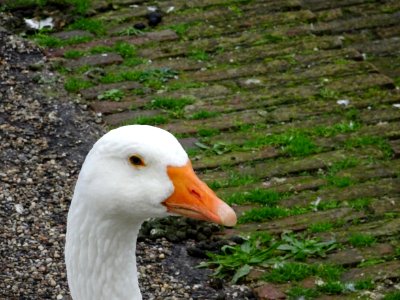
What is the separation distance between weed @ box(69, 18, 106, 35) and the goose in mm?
5448

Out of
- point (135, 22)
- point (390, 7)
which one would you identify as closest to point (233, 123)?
point (135, 22)

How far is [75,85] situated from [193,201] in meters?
4.66

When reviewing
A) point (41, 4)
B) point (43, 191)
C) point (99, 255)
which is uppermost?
point (99, 255)

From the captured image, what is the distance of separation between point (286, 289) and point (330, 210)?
3.18ft

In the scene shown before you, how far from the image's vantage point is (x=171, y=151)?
479cm

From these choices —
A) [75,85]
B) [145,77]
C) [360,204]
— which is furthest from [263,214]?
[75,85]

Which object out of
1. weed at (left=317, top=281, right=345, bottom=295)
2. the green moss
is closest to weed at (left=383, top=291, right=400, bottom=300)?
weed at (left=317, top=281, right=345, bottom=295)

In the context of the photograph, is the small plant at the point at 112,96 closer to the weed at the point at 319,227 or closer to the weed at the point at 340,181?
the weed at the point at 340,181

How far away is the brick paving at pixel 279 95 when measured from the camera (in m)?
7.93

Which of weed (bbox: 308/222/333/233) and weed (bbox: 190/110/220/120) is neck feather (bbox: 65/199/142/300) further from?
weed (bbox: 190/110/220/120)

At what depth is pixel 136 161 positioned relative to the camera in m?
4.82

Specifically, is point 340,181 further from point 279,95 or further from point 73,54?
point 73,54

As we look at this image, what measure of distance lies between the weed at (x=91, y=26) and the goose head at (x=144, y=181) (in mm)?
5492

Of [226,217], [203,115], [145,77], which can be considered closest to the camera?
[226,217]
